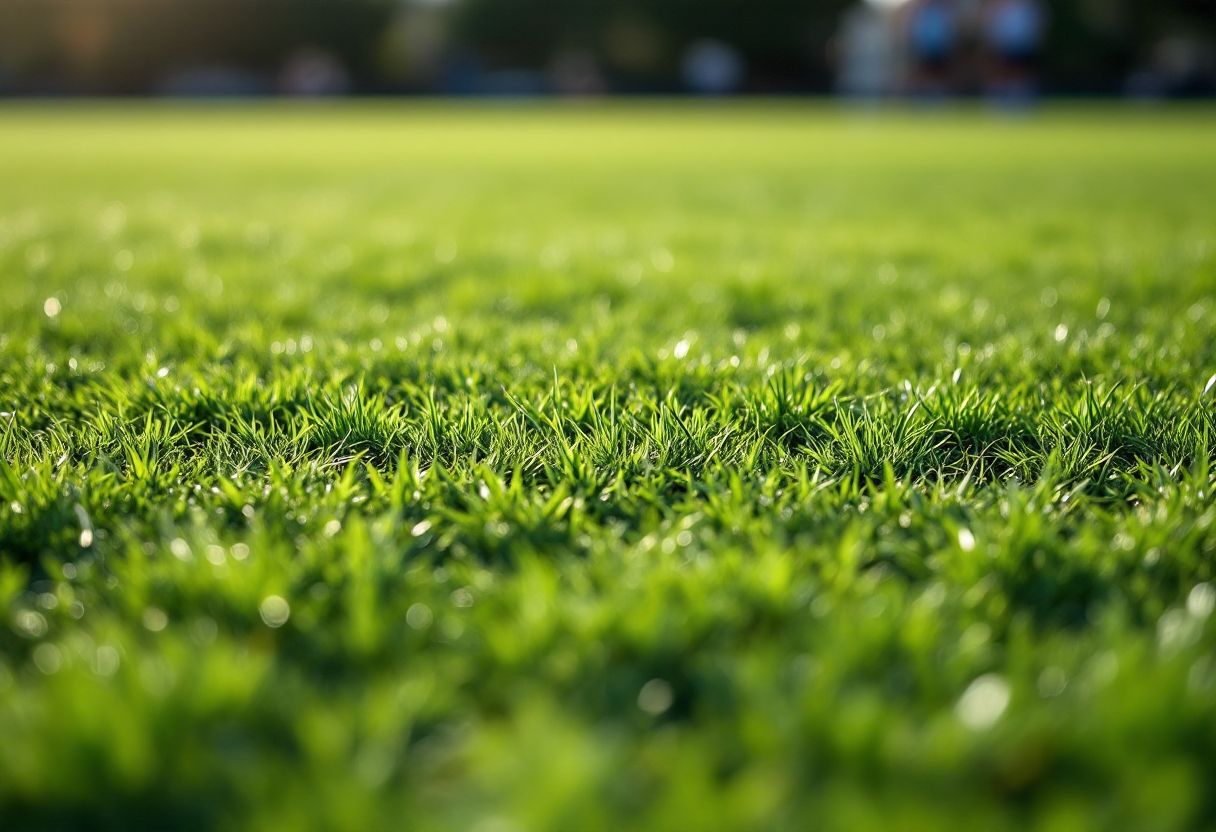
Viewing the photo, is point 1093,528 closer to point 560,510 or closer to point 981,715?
point 981,715

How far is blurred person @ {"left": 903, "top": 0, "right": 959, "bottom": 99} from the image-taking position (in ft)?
109

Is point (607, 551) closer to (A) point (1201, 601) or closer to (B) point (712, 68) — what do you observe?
(A) point (1201, 601)

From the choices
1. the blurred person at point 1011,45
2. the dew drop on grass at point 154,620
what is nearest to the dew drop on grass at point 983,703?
the dew drop on grass at point 154,620

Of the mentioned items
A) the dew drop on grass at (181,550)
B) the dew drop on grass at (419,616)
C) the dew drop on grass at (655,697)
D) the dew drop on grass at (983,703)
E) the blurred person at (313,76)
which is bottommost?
the dew drop on grass at (655,697)

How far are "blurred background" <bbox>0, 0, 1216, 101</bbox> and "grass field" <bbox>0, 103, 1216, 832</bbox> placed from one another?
5064 cm

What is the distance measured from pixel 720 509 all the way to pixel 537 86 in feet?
202

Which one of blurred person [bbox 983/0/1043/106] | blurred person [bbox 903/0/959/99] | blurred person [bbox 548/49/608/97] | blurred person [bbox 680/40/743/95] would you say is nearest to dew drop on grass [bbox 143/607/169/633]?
blurred person [bbox 983/0/1043/106]

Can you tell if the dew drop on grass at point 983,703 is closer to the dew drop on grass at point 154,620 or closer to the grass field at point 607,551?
the grass field at point 607,551

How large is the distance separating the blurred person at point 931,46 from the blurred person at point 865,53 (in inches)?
55.8

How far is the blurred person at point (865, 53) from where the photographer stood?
120 feet

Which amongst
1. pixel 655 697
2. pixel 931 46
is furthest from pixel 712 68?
pixel 655 697

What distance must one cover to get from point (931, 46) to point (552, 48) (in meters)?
33.3

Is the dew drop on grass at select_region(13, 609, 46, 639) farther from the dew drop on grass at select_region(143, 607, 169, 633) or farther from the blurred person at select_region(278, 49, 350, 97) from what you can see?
the blurred person at select_region(278, 49, 350, 97)

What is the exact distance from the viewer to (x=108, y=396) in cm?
231
